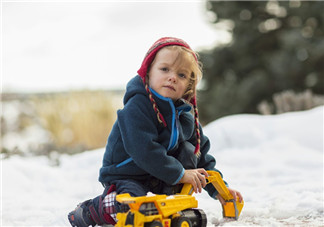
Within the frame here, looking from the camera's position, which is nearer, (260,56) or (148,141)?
(148,141)

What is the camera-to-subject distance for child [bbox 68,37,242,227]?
5.39 ft

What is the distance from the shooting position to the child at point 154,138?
5.39 ft

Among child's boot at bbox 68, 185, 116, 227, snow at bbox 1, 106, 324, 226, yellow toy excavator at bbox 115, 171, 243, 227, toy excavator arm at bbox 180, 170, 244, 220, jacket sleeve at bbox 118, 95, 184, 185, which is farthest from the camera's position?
snow at bbox 1, 106, 324, 226

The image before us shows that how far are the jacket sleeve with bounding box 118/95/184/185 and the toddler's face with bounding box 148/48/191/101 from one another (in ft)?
0.41

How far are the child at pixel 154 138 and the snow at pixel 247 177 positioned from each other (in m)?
0.37

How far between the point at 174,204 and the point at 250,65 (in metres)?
7.57

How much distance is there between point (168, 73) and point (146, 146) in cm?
33

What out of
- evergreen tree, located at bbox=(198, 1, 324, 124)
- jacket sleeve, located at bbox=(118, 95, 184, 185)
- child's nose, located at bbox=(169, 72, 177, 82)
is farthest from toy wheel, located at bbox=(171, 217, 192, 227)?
evergreen tree, located at bbox=(198, 1, 324, 124)

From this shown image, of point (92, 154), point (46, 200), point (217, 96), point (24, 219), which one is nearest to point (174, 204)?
point (24, 219)

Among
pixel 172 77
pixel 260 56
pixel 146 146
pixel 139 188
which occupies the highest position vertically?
pixel 260 56

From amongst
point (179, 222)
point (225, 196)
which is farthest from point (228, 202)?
point (179, 222)

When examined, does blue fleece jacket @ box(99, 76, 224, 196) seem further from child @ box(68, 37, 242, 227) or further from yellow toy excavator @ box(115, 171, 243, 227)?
yellow toy excavator @ box(115, 171, 243, 227)

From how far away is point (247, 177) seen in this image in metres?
3.13

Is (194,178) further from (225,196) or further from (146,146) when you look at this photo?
(225,196)
